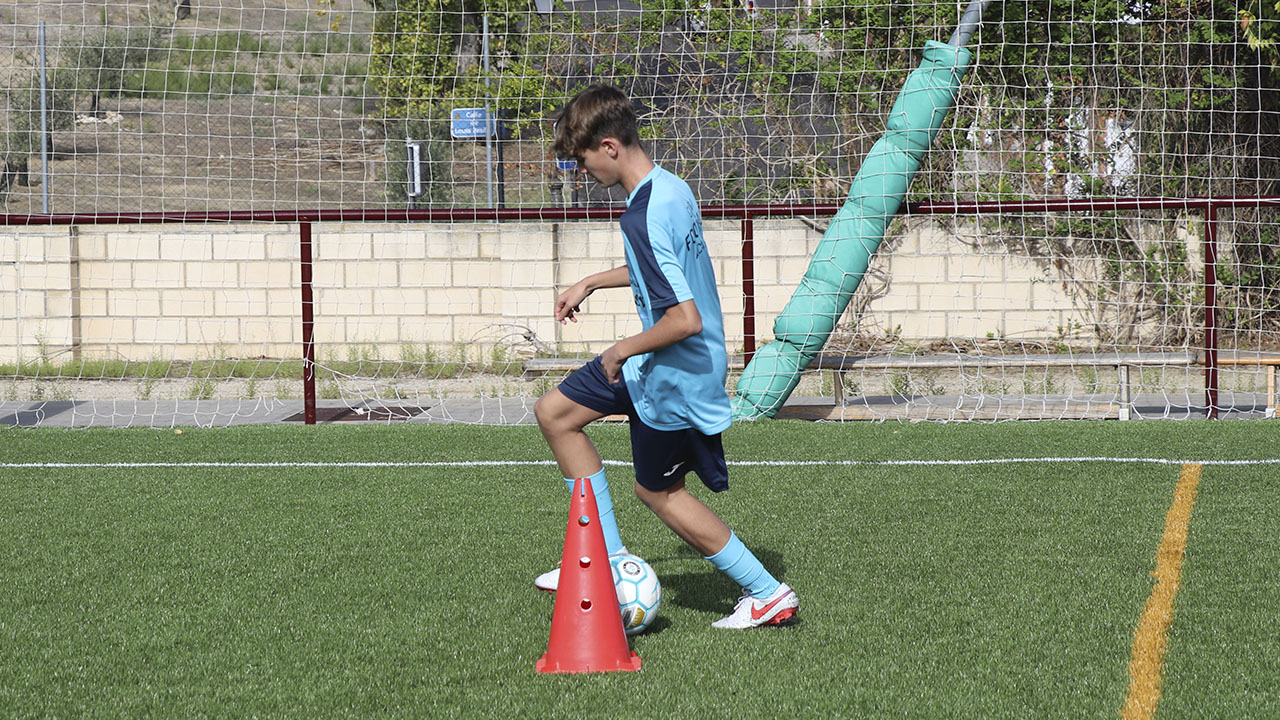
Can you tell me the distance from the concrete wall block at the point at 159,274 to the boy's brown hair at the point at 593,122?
10.7 meters

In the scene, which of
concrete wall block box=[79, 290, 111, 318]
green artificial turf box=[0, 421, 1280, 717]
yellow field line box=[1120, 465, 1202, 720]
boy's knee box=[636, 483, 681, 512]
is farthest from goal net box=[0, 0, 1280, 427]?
boy's knee box=[636, 483, 681, 512]

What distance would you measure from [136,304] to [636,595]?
36.3ft

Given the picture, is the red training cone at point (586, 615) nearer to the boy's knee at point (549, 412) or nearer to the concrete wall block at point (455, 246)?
the boy's knee at point (549, 412)

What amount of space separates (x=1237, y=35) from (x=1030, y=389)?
3.54 meters

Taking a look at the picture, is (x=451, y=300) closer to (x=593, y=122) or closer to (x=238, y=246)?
(x=238, y=246)

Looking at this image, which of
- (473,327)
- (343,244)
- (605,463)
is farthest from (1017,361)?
(343,244)

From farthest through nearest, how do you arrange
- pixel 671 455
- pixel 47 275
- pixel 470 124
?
pixel 47 275
pixel 470 124
pixel 671 455

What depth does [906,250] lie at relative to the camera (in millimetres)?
12602

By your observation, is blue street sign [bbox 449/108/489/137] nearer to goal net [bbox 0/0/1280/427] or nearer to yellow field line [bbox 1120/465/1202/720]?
goal net [bbox 0/0/1280/427]

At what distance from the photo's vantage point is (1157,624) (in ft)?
11.9

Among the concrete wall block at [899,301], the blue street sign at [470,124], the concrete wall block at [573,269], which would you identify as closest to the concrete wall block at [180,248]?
the blue street sign at [470,124]

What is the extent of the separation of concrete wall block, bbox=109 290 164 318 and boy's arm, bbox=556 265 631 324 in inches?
408

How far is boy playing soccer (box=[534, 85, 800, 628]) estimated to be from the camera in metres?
3.29

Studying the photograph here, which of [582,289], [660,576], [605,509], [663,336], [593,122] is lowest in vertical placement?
[660,576]
